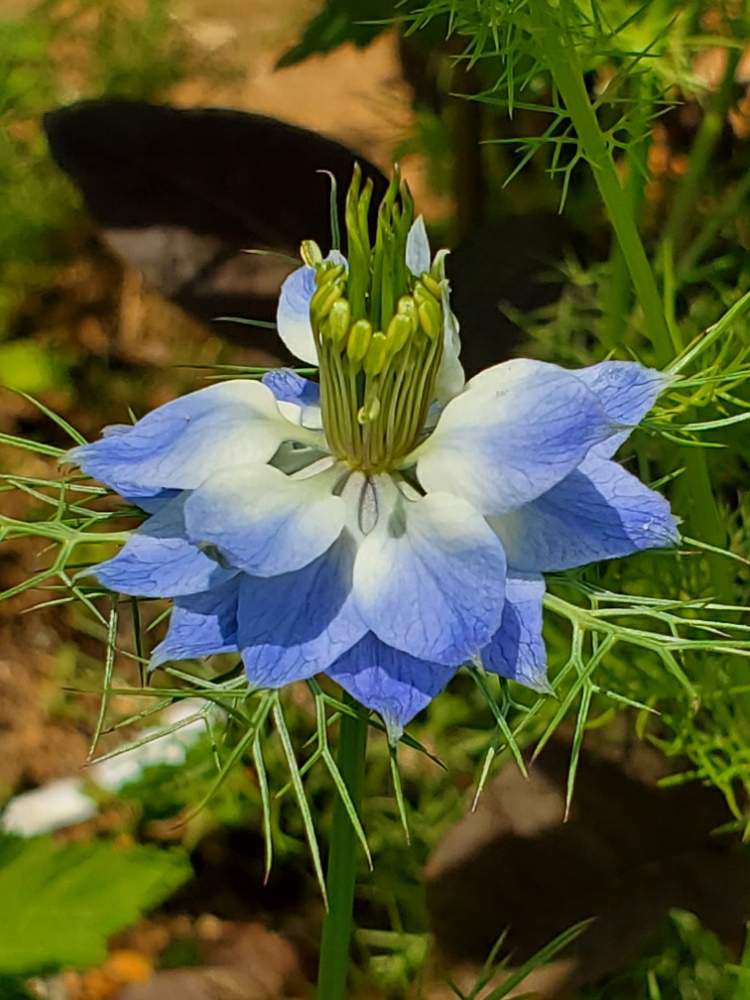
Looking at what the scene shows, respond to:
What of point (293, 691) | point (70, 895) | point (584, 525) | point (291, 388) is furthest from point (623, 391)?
point (293, 691)

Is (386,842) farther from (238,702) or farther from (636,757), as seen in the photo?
(238,702)

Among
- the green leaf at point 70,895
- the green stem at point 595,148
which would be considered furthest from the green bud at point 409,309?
the green leaf at point 70,895

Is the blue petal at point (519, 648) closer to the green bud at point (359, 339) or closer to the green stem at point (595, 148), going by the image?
the green bud at point (359, 339)

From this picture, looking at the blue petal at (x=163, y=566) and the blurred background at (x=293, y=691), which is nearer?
the blue petal at (x=163, y=566)

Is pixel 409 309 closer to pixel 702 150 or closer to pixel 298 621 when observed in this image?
pixel 298 621

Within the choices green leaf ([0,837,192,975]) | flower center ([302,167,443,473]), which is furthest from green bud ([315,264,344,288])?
green leaf ([0,837,192,975])

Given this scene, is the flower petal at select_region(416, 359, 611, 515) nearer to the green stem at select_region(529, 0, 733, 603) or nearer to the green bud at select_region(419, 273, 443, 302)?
the green bud at select_region(419, 273, 443, 302)

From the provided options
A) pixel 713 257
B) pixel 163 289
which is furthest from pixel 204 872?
pixel 713 257
